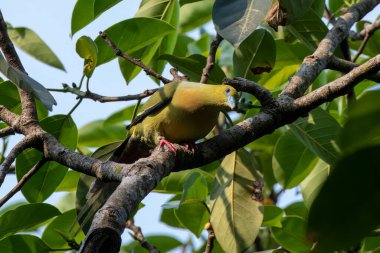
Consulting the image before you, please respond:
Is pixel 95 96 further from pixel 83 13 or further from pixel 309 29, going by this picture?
pixel 309 29

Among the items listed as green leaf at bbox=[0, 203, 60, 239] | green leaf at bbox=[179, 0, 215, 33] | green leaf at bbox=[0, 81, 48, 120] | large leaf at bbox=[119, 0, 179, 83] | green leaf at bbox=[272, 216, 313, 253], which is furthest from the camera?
green leaf at bbox=[179, 0, 215, 33]

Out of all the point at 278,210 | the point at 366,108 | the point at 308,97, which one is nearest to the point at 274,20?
the point at 308,97

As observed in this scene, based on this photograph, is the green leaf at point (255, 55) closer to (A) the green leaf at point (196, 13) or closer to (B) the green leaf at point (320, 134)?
(B) the green leaf at point (320, 134)

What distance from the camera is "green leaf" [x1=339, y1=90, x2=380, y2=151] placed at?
498 millimetres

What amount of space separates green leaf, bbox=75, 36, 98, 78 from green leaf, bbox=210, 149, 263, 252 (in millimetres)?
919

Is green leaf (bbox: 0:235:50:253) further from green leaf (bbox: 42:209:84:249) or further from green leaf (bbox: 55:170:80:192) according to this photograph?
green leaf (bbox: 55:170:80:192)

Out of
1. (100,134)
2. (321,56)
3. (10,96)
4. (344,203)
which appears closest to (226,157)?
(321,56)

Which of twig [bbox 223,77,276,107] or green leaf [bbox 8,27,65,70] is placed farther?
green leaf [bbox 8,27,65,70]

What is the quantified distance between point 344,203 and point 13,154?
1.80 metres

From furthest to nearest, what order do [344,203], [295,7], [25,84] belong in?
[295,7] → [25,84] → [344,203]

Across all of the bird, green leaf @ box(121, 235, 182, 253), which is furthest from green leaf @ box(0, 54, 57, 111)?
green leaf @ box(121, 235, 182, 253)

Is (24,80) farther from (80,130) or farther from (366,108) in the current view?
(80,130)

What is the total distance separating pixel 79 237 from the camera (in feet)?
11.4

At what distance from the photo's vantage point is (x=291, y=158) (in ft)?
11.2
